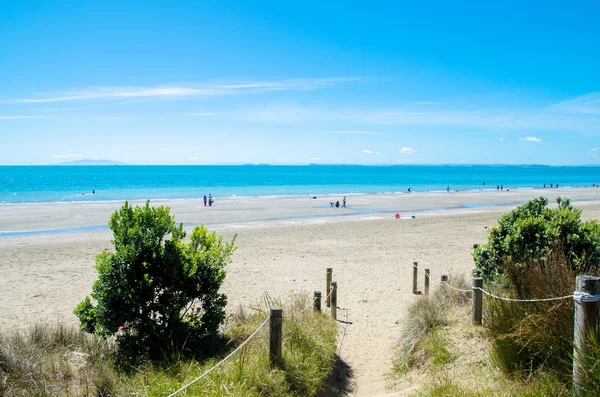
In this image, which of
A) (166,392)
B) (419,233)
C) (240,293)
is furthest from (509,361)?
(419,233)

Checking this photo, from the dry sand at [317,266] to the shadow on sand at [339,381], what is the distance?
0.35 feet

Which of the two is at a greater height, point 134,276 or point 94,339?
point 134,276

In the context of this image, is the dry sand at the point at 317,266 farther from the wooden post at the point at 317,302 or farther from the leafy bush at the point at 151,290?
the leafy bush at the point at 151,290

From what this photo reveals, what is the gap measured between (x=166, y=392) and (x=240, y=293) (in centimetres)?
732

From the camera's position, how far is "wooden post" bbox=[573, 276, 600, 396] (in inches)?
158

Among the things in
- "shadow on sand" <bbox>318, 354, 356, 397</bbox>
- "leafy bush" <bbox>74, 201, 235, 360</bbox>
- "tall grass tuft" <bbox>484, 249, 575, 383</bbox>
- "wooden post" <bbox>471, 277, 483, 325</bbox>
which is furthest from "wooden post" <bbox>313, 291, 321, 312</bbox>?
"tall grass tuft" <bbox>484, 249, 575, 383</bbox>

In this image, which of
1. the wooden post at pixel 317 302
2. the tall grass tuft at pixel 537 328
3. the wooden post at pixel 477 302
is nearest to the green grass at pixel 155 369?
the wooden post at pixel 317 302

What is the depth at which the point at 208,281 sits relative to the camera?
6344 millimetres

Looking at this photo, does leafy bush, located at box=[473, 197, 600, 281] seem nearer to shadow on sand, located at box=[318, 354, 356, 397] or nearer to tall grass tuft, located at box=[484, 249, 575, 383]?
tall grass tuft, located at box=[484, 249, 575, 383]

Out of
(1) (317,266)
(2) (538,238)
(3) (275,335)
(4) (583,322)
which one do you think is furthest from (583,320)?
(1) (317,266)

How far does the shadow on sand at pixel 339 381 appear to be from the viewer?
614 cm

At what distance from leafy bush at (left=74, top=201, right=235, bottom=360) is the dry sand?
2.58 m

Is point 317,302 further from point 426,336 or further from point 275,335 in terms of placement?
point 275,335

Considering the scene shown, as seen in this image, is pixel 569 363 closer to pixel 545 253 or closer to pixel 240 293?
pixel 545 253
